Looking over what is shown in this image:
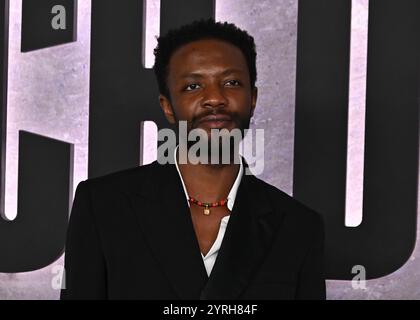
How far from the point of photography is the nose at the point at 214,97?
4.32 feet

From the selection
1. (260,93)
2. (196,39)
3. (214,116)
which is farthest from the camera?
(260,93)

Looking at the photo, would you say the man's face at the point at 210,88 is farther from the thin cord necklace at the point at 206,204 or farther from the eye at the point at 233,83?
the thin cord necklace at the point at 206,204

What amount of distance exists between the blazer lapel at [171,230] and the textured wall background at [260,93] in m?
0.56

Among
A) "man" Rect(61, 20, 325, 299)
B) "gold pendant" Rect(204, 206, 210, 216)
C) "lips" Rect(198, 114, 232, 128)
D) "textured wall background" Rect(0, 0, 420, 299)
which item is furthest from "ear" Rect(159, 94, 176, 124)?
"textured wall background" Rect(0, 0, 420, 299)

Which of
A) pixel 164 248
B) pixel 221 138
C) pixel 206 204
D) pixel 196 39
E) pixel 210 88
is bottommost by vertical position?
pixel 164 248

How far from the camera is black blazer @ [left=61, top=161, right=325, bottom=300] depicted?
1.31m

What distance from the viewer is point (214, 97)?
1.32 meters

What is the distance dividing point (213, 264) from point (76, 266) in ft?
1.09

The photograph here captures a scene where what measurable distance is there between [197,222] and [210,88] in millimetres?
340

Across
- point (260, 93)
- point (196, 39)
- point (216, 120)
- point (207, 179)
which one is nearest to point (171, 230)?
point (207, 179)

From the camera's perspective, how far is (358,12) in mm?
1841

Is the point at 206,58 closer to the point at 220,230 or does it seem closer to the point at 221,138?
the point at 221,138

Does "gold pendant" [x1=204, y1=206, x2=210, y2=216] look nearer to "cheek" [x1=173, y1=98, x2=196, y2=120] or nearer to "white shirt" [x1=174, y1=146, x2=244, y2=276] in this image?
"white shirt" [x1=174, y1=146, x2=244, y2=276]
